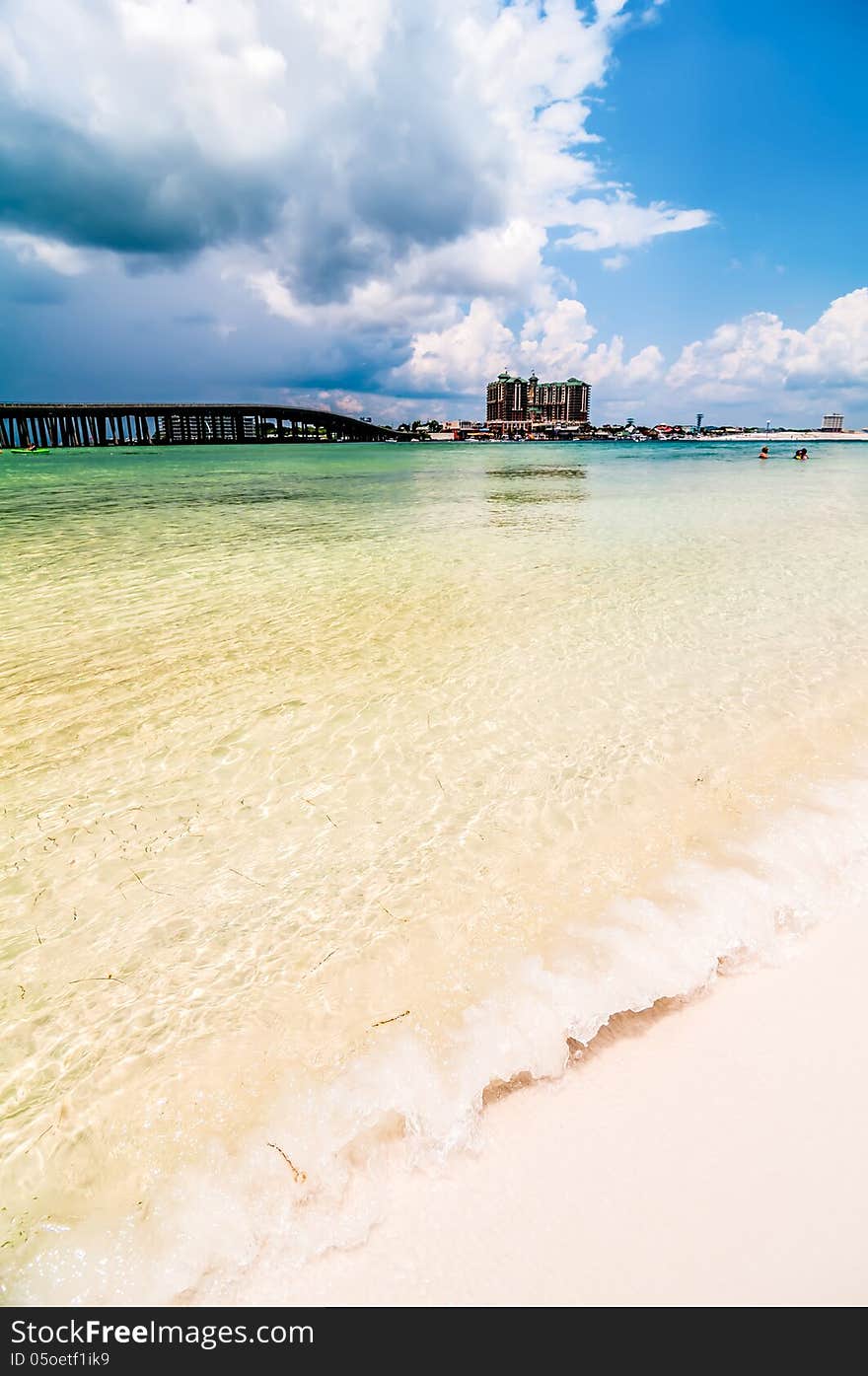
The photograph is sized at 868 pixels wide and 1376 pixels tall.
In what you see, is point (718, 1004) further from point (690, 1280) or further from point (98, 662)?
point (98, 662)

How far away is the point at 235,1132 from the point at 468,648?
611 centimetres

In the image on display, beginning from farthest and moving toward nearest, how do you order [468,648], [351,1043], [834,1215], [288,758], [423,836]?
[468,648] → [288,758] → [423,836] → [351,1043] → [834,1215]

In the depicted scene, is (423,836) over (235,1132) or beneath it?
over

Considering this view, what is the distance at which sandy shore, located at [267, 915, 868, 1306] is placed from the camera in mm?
2062

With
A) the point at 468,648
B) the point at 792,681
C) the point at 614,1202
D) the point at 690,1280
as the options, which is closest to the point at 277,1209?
the point at 614,1202

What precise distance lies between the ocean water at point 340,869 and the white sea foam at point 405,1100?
0.01 meters

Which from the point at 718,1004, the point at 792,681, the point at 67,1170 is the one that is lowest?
the point at 67,1170

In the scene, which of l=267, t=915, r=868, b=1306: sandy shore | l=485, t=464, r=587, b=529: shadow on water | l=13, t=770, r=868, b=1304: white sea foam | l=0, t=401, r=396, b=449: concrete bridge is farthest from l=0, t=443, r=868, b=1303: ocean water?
l=0, t=401, r=396, b=449: concrete bridge

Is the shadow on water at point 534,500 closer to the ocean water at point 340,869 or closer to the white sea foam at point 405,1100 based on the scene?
the ocean water at point 340,869

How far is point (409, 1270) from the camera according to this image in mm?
2113

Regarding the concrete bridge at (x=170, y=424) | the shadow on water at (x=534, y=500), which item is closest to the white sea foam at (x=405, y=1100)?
the shadow on water at (x=534, y=500)

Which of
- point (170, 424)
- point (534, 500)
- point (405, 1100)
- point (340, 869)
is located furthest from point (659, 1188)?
point (170, 424)

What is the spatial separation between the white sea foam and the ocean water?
0.04ft

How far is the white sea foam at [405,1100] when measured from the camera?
2.17 meters
